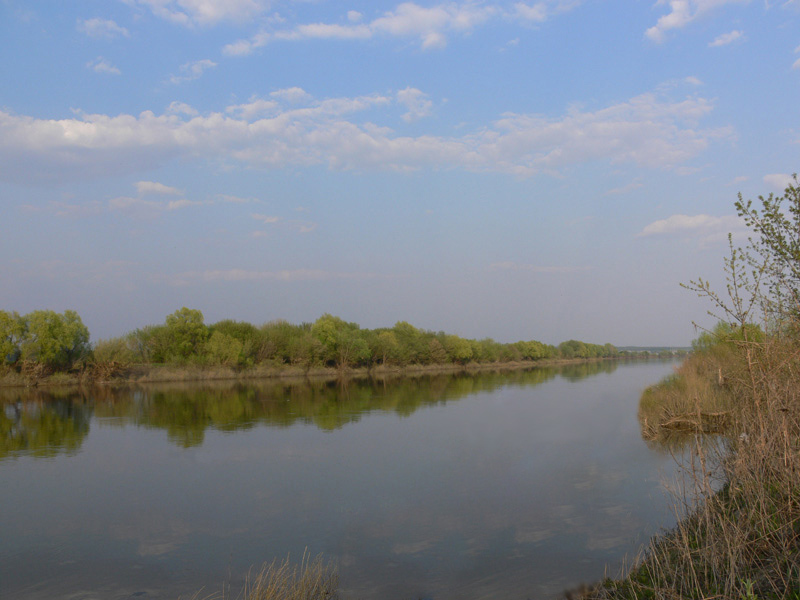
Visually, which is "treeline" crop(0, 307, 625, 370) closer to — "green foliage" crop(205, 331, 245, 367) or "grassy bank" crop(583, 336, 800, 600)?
"green foliage" crop(205, 331, 245, 367)

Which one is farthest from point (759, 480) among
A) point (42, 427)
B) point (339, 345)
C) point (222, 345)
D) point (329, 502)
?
point (339, 345)

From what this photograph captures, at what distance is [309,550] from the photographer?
27.7ft

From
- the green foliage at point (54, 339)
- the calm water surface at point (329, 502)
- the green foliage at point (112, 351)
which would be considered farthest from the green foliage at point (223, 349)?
the calm water surface at point (329, 502)

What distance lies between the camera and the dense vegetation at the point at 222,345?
125ft

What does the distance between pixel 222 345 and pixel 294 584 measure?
43920mm

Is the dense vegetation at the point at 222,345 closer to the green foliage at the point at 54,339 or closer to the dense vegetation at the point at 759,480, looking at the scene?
the green foliage at the point at 54,339

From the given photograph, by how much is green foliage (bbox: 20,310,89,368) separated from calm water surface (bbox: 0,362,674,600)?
17.5 m

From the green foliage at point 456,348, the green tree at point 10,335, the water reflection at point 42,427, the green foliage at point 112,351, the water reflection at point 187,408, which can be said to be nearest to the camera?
the water reflection at point 42,427

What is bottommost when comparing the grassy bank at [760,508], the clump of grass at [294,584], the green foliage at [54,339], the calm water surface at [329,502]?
the calm water surface at [329,502]

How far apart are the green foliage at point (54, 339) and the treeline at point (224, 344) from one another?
0.19 ft

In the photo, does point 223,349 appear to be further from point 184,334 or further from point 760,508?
point 760,508

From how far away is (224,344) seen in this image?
4803 cm

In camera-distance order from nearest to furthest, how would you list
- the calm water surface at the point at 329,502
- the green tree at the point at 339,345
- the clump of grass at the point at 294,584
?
the clump of grass at the point at 294,584
the calm water surface at the point at 329,502
the green tree at the point at 339,345

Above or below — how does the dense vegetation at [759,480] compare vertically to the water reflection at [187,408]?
above
